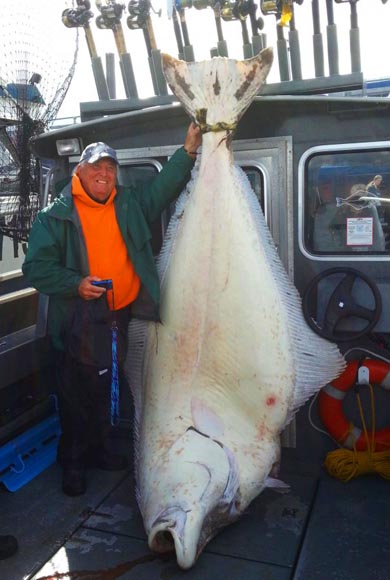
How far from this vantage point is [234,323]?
3.27 metres

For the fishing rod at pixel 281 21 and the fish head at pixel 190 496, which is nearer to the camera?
the fish head at pixel 190 496

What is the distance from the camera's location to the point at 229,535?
305cm

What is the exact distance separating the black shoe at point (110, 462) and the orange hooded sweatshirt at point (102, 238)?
107 cm

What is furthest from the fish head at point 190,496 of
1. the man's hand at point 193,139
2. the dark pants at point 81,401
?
the man's hand at point 193,139

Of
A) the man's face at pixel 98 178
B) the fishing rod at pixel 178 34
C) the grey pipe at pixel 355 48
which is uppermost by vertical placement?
the fishing rod at pixel 178 34

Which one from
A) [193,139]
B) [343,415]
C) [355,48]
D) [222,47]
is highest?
[222,47]

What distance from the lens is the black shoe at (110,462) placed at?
150 inches

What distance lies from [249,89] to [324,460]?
2.32 meters

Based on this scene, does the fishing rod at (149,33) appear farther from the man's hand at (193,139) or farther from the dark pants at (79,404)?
the dark pants at (79,404)

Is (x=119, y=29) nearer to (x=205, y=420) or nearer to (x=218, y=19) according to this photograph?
(x=218, y=19)

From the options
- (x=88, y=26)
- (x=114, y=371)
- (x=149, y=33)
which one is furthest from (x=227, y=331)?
(x=88, y=26)

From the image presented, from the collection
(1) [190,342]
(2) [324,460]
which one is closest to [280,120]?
(1) [190,342]

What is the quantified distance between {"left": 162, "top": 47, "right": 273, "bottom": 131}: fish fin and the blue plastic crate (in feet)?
7.54

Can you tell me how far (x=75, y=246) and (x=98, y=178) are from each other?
42 centimetres
